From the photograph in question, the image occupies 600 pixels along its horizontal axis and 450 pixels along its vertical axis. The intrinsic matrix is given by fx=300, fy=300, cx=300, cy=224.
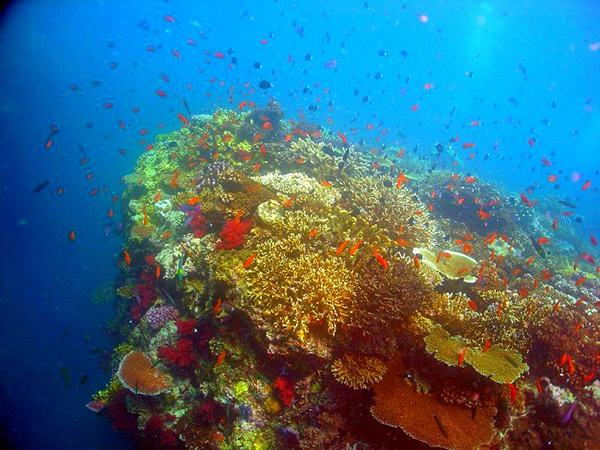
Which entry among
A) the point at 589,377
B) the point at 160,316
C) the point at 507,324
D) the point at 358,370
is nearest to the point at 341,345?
the point at 358,370

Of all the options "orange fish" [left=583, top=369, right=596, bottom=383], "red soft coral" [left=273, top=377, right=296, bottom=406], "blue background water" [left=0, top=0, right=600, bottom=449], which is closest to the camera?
"orange fish" [left=583, top=369, right=596, bottom=383]

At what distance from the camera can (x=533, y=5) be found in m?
46.3

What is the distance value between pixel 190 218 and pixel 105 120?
108 m

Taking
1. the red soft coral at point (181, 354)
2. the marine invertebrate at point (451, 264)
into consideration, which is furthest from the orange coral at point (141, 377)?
the marine invertebrate at point (451, 264)

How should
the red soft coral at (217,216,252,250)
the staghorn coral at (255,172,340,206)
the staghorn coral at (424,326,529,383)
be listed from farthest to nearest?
the staghorn coral at (255,172,340,206)
the red soft coral at (217,216,252,250)
the staghorn coral at (424,326,529,383)

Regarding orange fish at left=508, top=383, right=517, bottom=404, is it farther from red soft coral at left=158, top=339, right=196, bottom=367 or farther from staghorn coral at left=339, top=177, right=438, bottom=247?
red soft coral at left=158, top=339, right=196, bottom=367

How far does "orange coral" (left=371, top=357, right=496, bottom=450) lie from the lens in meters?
4.42

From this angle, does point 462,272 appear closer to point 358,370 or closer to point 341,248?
point 341,248

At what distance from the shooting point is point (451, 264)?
7422mm

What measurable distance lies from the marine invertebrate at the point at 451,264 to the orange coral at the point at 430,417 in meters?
2.80

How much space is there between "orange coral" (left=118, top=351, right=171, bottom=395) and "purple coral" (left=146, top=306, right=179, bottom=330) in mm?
943

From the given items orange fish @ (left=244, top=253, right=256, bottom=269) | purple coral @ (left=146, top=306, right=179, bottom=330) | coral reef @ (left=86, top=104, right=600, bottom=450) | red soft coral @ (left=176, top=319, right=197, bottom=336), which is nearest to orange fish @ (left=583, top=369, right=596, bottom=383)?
coral reef @ (left=86, top=104, right=600, bottom=450)

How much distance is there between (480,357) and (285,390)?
344 cm

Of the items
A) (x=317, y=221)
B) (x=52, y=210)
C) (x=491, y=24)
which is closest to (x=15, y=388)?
(x=317, y=221)
